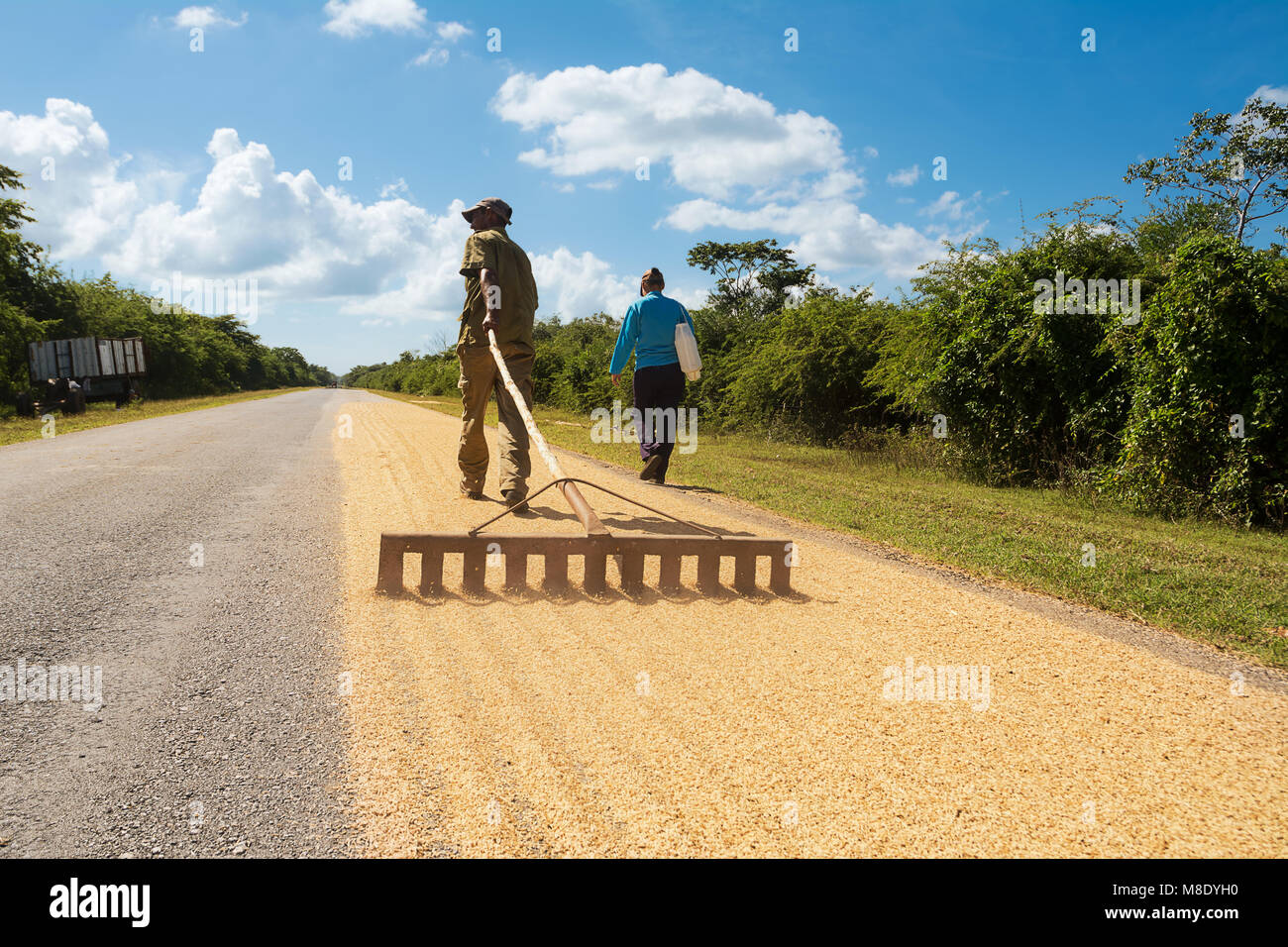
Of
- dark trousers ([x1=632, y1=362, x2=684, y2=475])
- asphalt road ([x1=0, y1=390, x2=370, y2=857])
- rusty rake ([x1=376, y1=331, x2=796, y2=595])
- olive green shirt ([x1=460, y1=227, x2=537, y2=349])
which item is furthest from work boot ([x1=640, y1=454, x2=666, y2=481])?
rusty rake ([x1=376, y1=331, x2=796, y2=595])

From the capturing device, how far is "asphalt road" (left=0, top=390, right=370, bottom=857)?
→ 2125mm

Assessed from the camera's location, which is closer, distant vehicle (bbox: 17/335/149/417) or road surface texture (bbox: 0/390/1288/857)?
road surface texture (bbox: 0/390/1288/857)

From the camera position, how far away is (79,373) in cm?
2561

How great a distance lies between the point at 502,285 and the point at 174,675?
4.65m

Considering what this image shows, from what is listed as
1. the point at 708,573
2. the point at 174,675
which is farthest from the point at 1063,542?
the point at 174,675

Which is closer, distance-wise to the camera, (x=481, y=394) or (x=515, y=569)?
(x=515, y=569)

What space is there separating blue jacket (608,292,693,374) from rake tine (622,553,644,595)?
494cm

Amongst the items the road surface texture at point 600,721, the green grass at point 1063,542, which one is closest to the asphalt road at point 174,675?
the road surface texture at point 600,721

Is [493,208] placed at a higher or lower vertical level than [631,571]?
higher

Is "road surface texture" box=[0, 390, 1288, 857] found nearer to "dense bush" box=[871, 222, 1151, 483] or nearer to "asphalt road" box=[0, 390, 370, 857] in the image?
"asphalt road" box=[0, 390, 370, 857]

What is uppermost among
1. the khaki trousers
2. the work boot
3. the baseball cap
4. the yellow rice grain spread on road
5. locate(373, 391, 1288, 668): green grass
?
the baseball cap

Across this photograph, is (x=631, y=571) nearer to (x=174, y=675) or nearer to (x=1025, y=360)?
(x=174, y=675)

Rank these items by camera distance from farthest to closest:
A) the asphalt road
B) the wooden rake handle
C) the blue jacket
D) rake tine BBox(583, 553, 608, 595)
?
the blue jacket
the wooden rake handle
rake tine BBox(583, 553, 608, 595)
the asphalt road
